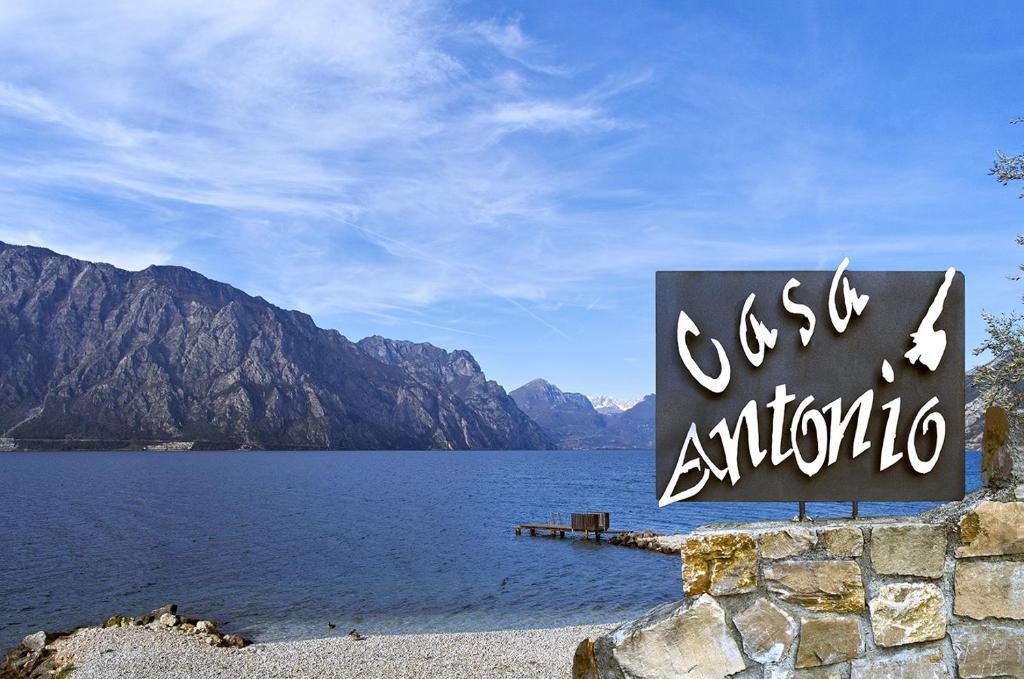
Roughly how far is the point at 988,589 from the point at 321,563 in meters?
37.3

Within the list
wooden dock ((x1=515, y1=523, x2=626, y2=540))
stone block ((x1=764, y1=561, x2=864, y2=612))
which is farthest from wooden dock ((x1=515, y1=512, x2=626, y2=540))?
stone block ((x1=764, y1=561, x2=864, y2=612))

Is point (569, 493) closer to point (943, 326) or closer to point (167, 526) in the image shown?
point (167, 526)

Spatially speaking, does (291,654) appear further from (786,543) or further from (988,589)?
(988,589)

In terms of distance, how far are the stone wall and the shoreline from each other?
544 inches

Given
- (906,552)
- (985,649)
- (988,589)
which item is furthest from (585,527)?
(906,552)

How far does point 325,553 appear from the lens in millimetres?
41625

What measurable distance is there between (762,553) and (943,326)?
1991 millimetres

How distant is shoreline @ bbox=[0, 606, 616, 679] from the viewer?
1827 cm

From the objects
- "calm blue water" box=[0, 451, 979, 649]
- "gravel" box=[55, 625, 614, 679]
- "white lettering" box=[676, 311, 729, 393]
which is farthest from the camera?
→ "calm blue water" box=[0, 451, 979, 649]

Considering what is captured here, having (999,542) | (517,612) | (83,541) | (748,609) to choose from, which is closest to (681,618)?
(748,609)

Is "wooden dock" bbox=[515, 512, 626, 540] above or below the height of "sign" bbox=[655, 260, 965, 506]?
below

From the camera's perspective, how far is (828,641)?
451 cm

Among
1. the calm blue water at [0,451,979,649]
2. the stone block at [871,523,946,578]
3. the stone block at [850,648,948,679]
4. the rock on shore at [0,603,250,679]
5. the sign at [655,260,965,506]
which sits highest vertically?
the sign at [655,260,965,506]

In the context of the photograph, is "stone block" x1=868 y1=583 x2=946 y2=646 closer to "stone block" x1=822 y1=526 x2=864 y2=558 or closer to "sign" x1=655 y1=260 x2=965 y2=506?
"stone block" x1=822 y1=526 x2=864 y2=558
